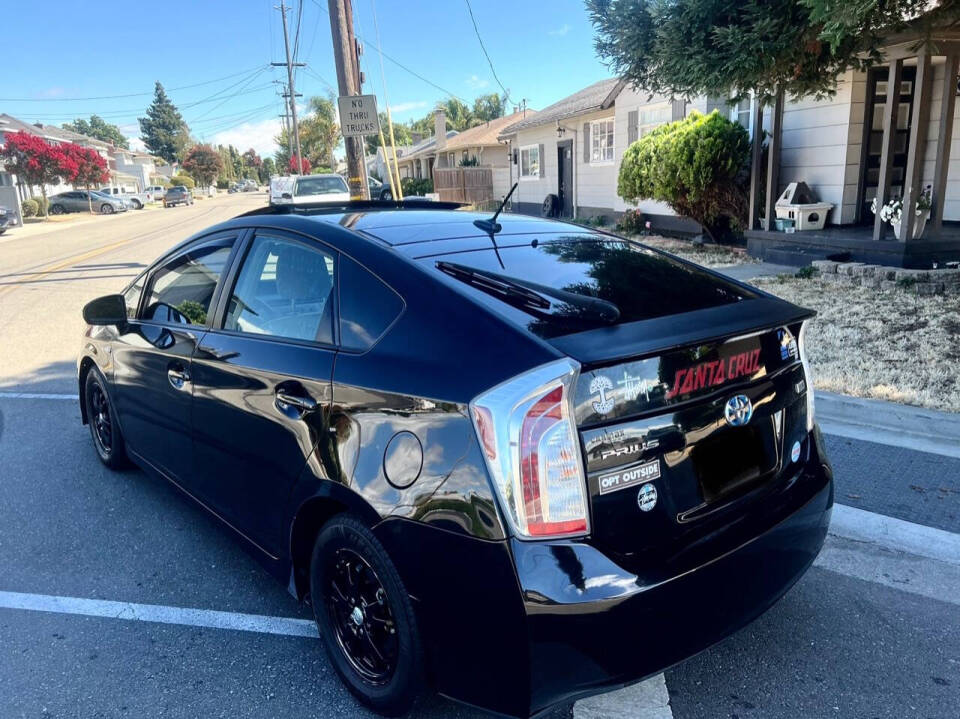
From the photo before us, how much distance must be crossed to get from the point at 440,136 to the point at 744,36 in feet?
128

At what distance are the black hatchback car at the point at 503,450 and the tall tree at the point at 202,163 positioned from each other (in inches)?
4052

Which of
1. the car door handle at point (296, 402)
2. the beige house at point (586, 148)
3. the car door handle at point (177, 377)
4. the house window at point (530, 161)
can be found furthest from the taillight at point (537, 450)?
the house window at point (530, 161)

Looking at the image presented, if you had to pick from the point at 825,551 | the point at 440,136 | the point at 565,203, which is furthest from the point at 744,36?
the point at 440,136

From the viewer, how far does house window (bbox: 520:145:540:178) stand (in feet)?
82.5

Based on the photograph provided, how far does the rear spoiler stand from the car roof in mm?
825

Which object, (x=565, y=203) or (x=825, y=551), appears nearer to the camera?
(x=825, y=551)

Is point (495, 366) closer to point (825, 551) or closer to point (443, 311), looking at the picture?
point (443, 311)

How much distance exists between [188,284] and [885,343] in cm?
598

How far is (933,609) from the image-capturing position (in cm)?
301

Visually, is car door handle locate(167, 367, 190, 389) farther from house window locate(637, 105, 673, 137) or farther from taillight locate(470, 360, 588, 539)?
house window locate(637, 105, 673, 137)

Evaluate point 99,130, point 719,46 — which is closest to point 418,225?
point 719,46

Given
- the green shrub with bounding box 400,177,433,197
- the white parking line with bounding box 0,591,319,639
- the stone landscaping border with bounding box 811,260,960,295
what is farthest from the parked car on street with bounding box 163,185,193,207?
the white parking line with bounding box 0,591,319,639

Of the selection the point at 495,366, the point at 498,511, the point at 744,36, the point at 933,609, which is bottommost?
the point at 933,609

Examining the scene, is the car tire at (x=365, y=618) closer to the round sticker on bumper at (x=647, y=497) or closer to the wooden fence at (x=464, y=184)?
the round sticker on bumper at (x=647, y=497)
